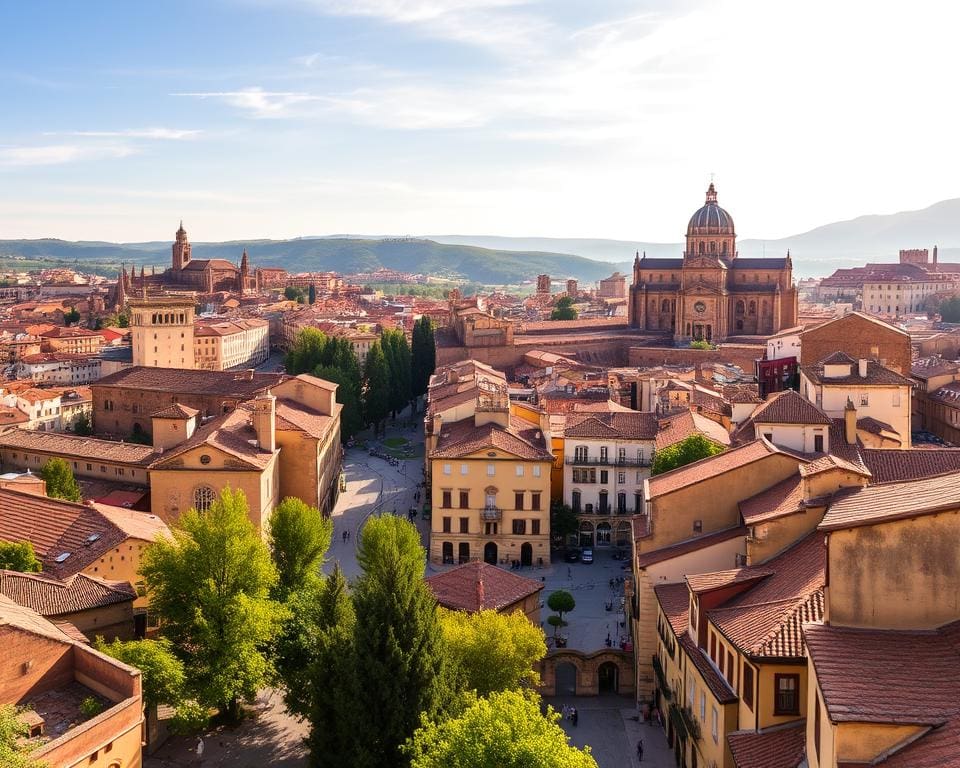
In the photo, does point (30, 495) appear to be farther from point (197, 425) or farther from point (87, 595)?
point (197, 425)

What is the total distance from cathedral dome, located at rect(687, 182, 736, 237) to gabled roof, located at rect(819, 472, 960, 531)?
352ft

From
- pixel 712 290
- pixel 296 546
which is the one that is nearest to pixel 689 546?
pixel 296 546

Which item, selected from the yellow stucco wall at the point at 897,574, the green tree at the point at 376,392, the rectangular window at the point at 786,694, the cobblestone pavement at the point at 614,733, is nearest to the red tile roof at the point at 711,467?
the cobblestone pavement at the point at 614,733

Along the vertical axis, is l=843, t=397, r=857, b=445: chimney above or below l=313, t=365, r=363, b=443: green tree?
above

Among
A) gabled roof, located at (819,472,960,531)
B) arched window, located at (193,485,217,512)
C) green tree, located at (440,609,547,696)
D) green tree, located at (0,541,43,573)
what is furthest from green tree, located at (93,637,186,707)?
gabled roof, located at (819,472,960,531)

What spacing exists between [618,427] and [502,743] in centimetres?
3914

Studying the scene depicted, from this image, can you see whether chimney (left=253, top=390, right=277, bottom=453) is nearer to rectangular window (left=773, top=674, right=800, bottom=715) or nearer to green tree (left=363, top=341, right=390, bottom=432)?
green tree (left=363, top=341, right=390, bottom=432)

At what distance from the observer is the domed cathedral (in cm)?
11944

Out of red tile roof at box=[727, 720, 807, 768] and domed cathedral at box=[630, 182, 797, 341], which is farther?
domed cathedral at box=[630, 182, 797, 341]

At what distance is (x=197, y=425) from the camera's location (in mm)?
66062

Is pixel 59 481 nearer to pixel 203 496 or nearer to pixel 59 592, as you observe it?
pixel 203 496

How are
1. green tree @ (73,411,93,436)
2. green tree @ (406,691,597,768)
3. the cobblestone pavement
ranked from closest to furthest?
green tree @ (406,691,597,768) < the cobblestone pavement < green tree @ (73,411,93,436)

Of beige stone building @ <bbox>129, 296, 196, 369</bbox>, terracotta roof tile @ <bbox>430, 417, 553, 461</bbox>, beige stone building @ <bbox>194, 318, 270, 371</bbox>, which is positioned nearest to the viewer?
terracotta roof tile @ <bbox>430, 417, 553, 461</bbox>

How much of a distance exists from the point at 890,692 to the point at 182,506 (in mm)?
42432
